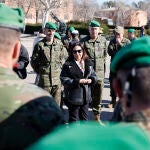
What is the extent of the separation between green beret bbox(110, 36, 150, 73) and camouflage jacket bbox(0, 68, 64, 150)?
23.2 inches

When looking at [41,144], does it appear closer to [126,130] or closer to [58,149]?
[58,149]

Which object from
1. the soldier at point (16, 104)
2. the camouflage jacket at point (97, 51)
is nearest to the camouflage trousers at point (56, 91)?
the camouflage jacket at point (97, 51)

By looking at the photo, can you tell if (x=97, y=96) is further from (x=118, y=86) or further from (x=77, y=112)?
(x=118, y=86)

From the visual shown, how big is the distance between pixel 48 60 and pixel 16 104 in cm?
476

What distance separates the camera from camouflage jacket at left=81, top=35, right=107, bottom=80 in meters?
7.77

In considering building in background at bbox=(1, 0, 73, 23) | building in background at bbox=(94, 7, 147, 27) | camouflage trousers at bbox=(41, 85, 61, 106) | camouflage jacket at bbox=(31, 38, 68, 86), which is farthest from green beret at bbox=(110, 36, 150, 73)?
building in background at bbox=(94, 7, 147, 27)

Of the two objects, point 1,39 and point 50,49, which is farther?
point 50,49

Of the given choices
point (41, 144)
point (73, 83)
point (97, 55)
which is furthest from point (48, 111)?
point (97, 55)

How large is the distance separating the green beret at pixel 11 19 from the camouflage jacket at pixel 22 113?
0.24 metres

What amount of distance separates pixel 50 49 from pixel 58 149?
5612 mm

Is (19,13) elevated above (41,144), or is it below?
above

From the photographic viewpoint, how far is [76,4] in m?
74.1

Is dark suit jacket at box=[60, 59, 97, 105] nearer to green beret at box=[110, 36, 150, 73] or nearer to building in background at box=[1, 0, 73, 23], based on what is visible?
green beret at box=[110, 36, 150, 73]

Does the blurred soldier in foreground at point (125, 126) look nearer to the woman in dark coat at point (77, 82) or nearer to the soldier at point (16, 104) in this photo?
the soldier at point (16, 104)
